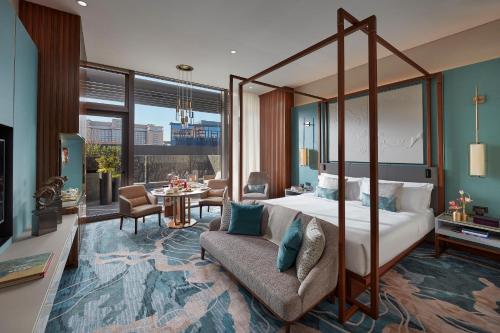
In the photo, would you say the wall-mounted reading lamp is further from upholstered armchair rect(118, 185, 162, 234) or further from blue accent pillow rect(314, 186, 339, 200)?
upholstered armchair rect(118, 185, 162, 234)

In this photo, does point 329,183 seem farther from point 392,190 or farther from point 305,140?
point 305,140

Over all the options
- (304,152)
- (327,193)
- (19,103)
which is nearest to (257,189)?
(304,152)

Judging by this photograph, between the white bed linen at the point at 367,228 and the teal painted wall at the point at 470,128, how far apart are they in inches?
25.5

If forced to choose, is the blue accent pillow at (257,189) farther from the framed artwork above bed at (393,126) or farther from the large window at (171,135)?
the framed artwork above bed at (393,126)

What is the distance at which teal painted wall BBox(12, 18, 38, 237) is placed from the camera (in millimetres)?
2043

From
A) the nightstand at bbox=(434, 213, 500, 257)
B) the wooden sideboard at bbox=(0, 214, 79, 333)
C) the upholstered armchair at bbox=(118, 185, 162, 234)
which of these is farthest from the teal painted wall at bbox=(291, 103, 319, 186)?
the wooden sideboard at bbox=(0, 214, 79, 333)

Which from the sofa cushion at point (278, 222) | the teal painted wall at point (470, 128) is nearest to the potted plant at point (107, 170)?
the sofa cushion at point (278, 222)

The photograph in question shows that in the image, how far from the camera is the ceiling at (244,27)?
Result: 2.73 meters

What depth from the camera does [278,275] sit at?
1922 millimetres

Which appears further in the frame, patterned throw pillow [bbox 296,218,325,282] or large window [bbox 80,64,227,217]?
large window [bbox 80,64,227,217]

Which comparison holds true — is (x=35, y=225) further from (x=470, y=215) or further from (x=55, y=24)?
(x=470, y=215)

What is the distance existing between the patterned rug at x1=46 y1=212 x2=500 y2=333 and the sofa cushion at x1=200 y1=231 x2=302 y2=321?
274 mm

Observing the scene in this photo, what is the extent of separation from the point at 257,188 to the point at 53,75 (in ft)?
13.3

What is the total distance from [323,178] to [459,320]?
2788 millimetres
